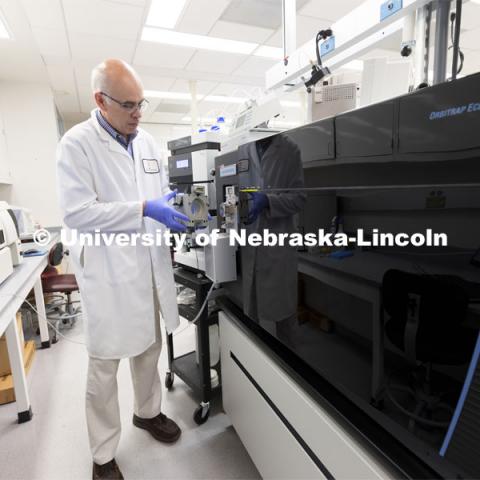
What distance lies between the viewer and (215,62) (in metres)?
4.09

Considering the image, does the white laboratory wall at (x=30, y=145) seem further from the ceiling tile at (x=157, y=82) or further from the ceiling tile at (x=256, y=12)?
the ceiling tile at (x=256, y=12)

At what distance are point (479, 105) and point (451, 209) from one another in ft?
0.55

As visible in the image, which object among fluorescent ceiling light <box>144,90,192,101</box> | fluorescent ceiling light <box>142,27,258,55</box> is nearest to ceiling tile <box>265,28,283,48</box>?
fluorescent ceiling light <box>142,27,258,55</box>

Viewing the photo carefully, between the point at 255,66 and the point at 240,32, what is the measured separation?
94 cm

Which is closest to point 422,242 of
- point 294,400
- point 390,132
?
point 390,132

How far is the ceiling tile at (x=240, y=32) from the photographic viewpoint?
3.23 meters

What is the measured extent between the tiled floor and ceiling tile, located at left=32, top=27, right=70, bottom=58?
319 centimetres

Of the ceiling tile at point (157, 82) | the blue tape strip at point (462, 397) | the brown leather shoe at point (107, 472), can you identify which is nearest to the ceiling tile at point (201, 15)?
the ceiling tile at point (157, 82)

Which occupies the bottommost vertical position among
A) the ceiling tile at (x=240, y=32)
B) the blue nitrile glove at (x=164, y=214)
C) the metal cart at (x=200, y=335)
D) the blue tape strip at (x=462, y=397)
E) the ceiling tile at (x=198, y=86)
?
the metal cart at (x=200, y=335)

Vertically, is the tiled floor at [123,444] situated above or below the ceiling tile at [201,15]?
below

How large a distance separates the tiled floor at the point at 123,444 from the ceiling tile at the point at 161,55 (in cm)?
343

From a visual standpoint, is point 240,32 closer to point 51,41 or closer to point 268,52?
point 268,52

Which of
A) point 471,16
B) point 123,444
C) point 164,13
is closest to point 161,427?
point 123,444

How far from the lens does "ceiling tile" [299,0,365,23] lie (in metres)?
2.89
